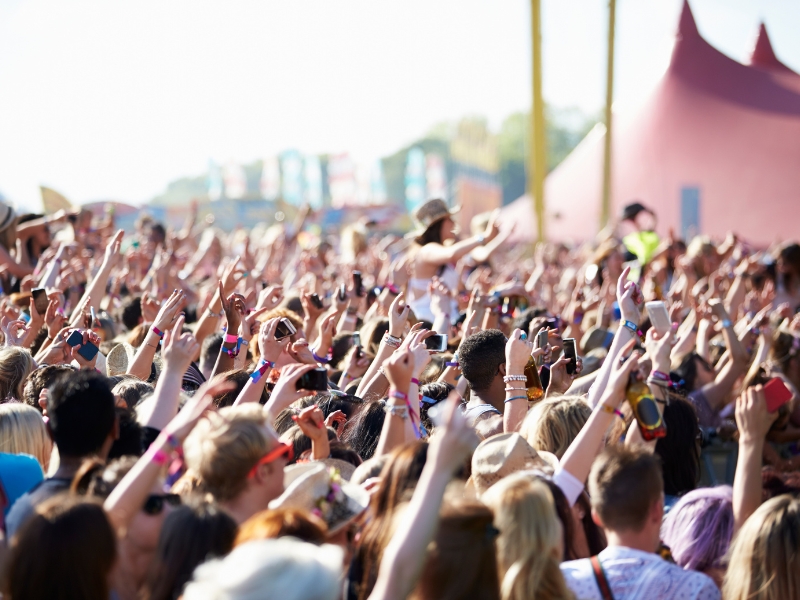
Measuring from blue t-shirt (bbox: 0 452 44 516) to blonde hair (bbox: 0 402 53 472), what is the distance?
247mm

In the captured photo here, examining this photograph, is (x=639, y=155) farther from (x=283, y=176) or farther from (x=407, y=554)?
(x=283, y=176)

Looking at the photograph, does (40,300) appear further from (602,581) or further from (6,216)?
(602,581)

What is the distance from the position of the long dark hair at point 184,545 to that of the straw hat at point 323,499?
0.31 meters

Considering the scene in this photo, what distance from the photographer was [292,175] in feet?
185

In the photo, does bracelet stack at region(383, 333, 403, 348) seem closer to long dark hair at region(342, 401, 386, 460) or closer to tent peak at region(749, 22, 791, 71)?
long dark hair at region(342, 401, 386, 460)

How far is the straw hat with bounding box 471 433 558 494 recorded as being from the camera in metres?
3.21

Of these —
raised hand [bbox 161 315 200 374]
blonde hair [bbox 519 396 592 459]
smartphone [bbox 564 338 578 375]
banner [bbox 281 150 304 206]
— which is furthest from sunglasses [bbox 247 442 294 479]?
banner [bbox 281 150 304 206]

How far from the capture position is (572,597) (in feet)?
8.15

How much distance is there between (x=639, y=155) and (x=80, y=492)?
2211 centimetres

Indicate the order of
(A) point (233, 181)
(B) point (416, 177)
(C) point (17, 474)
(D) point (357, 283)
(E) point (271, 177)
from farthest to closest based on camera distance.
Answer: (E) point (271, 177) → (B) point (416, 177) → (A) point (233, 181) → (D) point (357, 283) → (C) point (17, 474)

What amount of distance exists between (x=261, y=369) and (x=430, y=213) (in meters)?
3.82

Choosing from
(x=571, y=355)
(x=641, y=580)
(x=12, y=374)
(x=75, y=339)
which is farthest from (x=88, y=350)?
(x=641, y=580)

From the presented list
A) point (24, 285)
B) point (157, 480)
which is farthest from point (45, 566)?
point (24, 285)

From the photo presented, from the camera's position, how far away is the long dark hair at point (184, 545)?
7.68 feet
